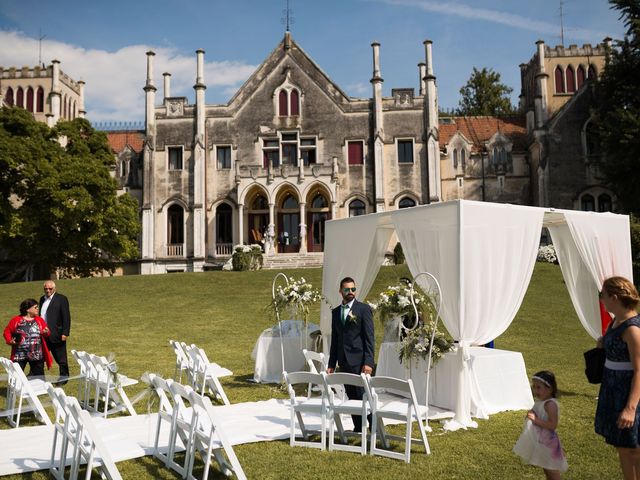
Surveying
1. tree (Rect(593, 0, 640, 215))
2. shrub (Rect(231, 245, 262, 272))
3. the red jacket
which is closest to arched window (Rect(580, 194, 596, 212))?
tree (Rect(593, 0, 640, 215))

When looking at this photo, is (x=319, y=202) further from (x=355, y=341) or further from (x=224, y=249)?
(x=355, y=341)

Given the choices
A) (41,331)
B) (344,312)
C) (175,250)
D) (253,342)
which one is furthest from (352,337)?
(175,250)

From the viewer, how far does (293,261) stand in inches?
1203

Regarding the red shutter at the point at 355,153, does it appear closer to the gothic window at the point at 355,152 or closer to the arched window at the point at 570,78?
the gothic window at the point at 355,152

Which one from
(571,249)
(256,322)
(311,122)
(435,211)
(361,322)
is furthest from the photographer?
(311,122)

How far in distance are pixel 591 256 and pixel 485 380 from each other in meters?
3.56

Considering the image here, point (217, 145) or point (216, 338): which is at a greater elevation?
point (217, 145)

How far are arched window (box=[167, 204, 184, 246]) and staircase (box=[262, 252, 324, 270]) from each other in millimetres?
6508

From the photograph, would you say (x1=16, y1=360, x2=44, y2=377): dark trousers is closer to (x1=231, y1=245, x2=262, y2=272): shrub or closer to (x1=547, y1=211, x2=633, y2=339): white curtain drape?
(x1=547, y1=211, x2=633, y2=339): white curtain drape

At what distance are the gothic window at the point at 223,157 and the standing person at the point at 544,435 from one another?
3076 cm

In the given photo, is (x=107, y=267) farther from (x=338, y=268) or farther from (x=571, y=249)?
(x=571, y=249)

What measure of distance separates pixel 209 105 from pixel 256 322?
20.3 metres

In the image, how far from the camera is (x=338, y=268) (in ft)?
38.4

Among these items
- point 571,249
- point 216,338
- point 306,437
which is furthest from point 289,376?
point 216,338
